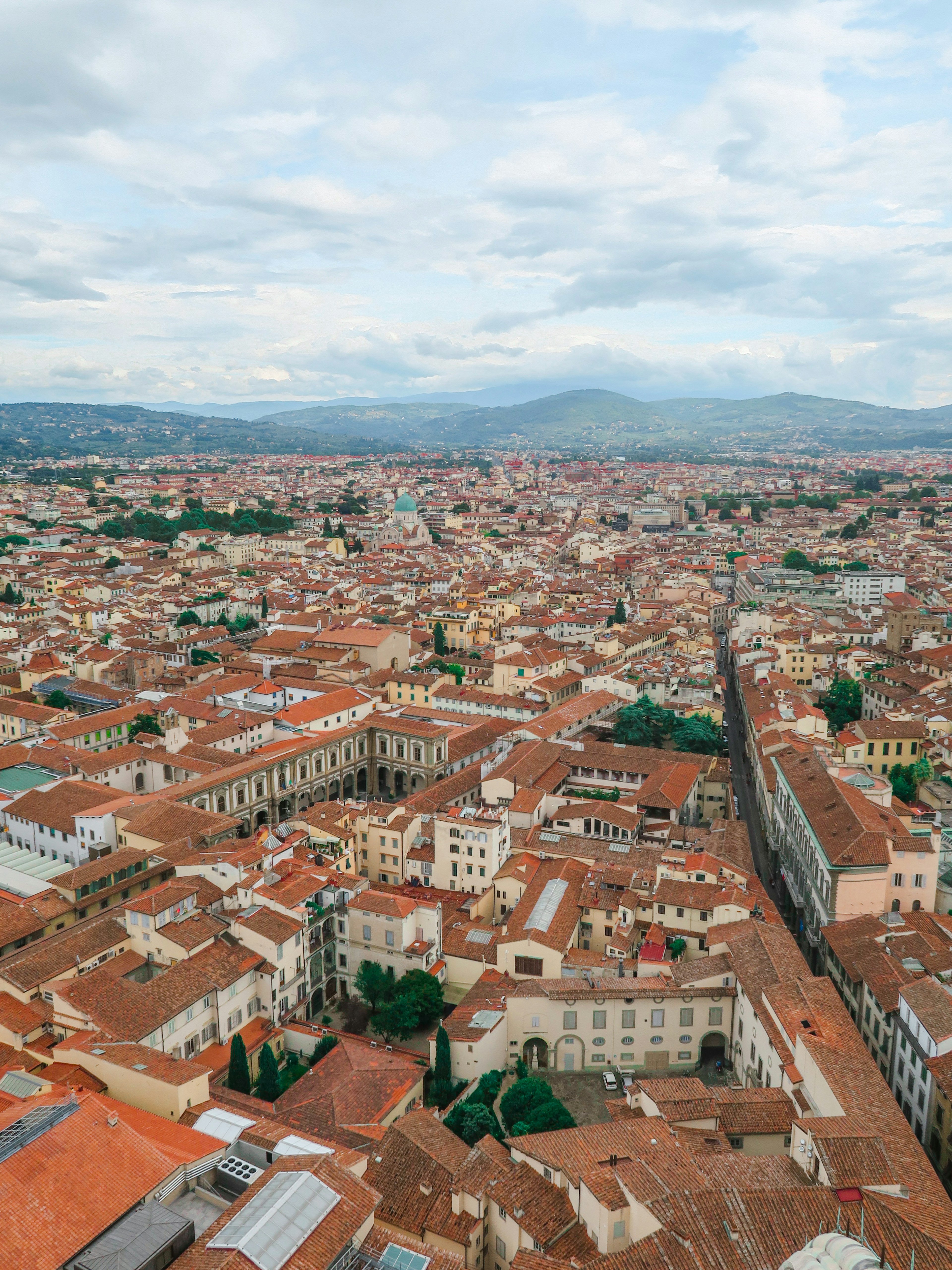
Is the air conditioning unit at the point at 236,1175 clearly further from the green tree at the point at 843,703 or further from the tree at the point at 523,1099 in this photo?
the green tree at the point at 843,703

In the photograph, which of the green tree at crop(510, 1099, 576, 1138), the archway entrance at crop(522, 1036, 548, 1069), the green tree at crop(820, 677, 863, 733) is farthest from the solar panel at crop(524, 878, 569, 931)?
the green tree at crop(820, 677, 863, 733)

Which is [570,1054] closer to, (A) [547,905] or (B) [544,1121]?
(B) [544,1121]

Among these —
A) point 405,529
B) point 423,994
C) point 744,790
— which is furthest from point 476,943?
point 405,529

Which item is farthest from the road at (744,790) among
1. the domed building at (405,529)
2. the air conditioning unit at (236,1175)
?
the domed building at (405,529)

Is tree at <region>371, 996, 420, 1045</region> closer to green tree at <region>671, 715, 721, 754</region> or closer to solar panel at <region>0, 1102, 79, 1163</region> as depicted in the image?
solar panel at <region>0, 1102, 79, 1163</region>

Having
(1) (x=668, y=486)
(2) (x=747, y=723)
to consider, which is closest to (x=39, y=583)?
(2) (x=747, y=723)

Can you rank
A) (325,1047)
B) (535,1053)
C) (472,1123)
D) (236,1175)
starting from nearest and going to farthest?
(236,1175) < (472,1123) < (325,1047) < (535,1053)
